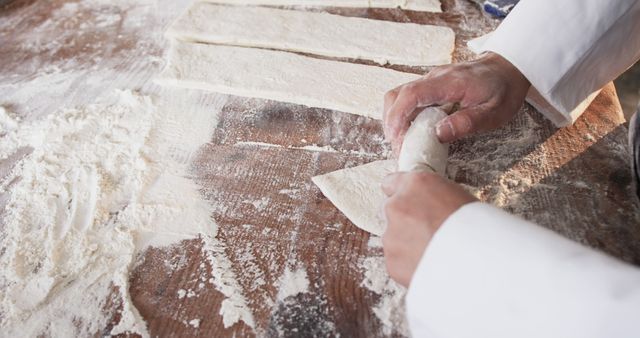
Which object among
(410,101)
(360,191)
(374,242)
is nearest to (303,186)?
(360,191)

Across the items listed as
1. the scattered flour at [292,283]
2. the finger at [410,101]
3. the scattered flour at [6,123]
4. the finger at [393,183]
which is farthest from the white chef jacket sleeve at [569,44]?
the scattered flour at [6,123]

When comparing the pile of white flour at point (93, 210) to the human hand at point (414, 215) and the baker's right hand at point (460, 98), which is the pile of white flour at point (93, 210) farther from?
the baker's right hand at point (460, 98)

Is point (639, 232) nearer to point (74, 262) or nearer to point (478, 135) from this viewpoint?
point (478, 135)

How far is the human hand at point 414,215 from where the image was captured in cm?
88

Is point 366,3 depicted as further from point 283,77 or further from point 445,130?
point 445,130

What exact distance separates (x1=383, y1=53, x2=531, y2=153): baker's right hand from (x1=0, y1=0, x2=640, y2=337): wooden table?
0.44 ft

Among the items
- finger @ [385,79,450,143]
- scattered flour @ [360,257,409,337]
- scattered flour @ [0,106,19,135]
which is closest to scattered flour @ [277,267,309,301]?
scattered flour @ [360,257,409,337]

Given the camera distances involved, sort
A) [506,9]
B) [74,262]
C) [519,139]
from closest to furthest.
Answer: [74,262] < [519,139] < [506,9]

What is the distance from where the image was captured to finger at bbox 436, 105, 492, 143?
3.96 feet

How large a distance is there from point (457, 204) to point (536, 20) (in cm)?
73

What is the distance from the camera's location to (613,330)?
691 mm

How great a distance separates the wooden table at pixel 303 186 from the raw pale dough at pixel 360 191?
0.03 m

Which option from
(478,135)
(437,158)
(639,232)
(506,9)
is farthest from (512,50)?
(506,9)

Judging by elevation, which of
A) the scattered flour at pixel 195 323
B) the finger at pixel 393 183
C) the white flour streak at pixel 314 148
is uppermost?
the finger at pixel 393 183
